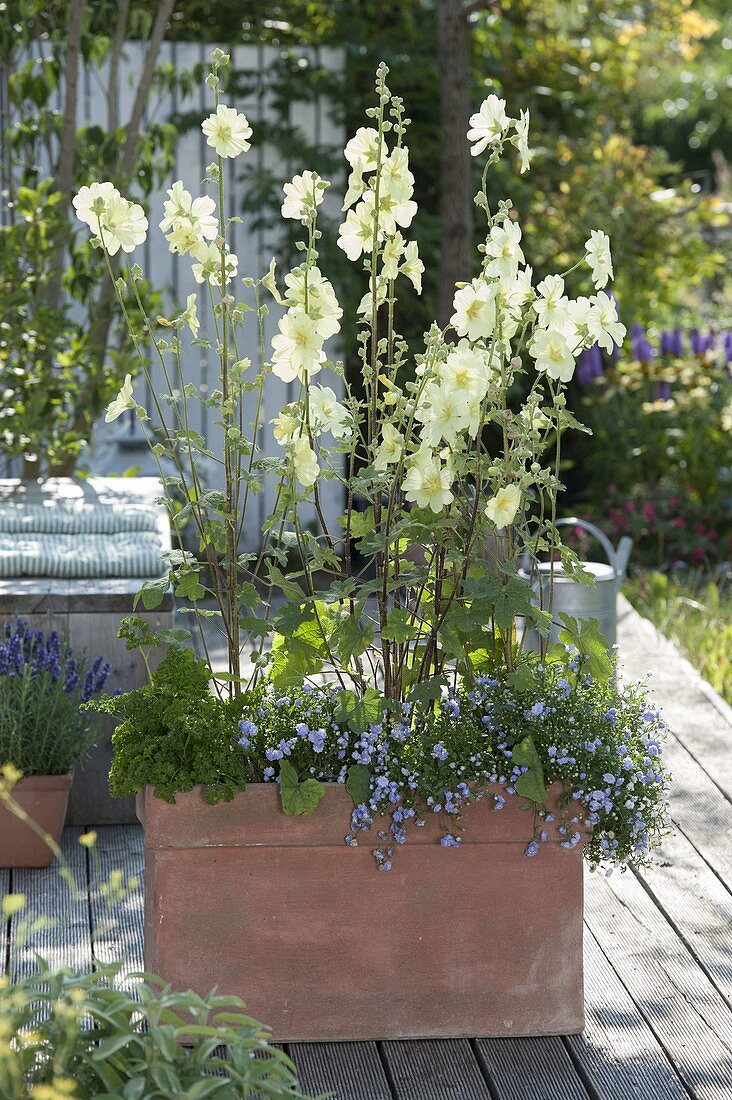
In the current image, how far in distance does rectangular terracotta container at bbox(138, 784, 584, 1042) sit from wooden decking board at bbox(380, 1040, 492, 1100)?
0.08 feet

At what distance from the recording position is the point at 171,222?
79.1 inches

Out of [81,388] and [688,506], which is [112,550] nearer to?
[81,388]

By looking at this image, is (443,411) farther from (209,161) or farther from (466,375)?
(209,161)

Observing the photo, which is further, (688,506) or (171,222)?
(688,506)

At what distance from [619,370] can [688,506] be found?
0.79 metres

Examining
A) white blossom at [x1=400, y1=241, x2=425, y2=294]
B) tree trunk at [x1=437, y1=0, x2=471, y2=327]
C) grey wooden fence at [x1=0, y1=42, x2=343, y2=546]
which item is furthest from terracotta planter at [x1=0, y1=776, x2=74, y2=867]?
tree trunk at [x1=437, y1=0, x2=471, y2=327]

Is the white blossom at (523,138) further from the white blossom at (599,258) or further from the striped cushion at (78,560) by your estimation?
the striped cushion at (78,560)

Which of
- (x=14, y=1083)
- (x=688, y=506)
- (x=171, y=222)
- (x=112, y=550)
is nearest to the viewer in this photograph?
(x=14, y=1083)

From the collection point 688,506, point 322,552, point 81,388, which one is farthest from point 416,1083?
point 688,506

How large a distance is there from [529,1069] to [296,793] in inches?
21.6

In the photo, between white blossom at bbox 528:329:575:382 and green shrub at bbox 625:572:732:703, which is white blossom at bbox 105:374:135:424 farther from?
green shrub at bbox 625:572:732:703

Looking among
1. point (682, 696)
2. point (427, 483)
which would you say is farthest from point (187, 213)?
point (682, 696)

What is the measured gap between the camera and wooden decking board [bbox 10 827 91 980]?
94.1 inches

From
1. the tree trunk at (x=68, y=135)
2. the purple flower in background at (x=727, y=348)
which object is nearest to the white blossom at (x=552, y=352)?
the tree trunk at (x=68, y=135)
